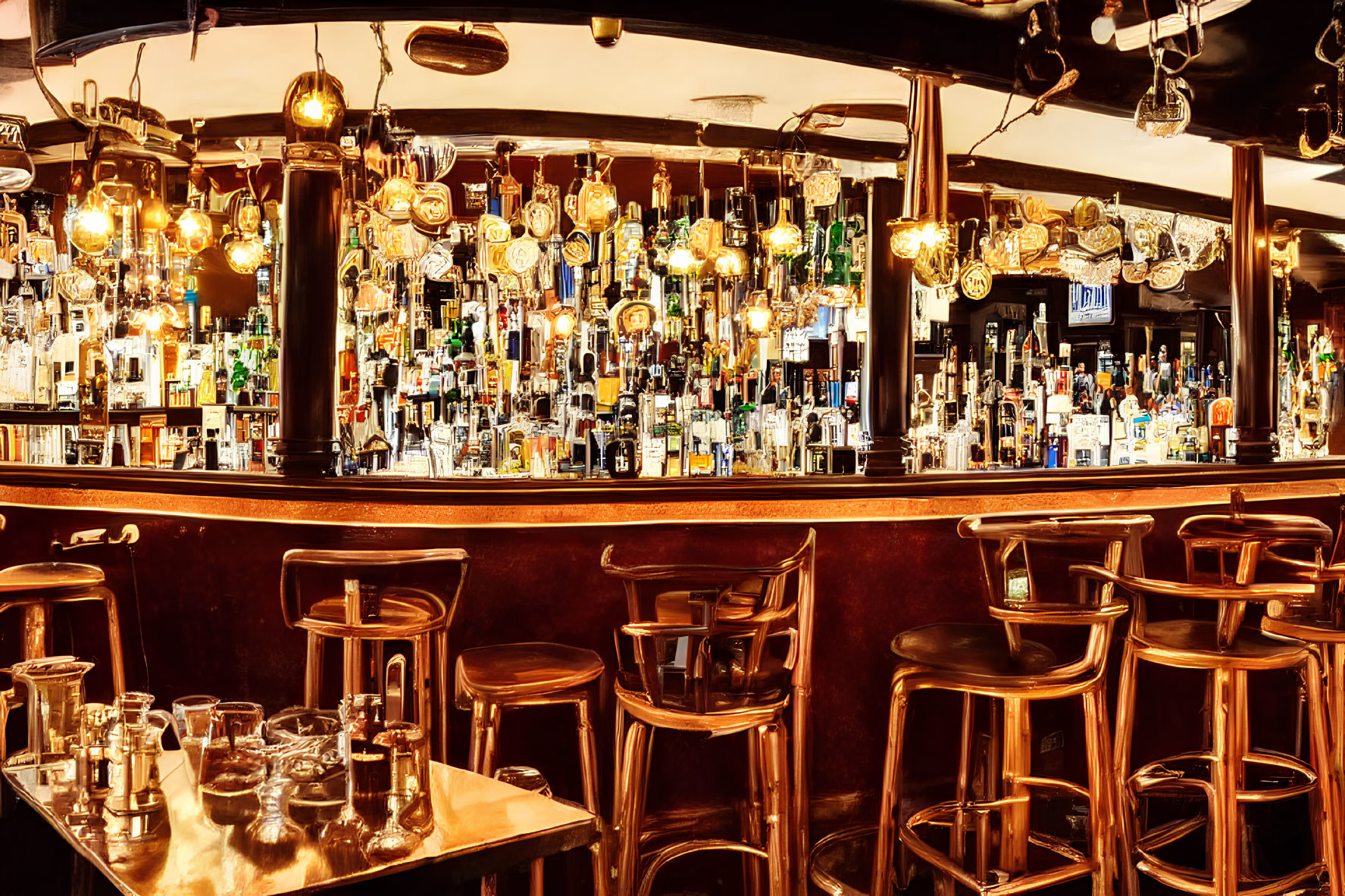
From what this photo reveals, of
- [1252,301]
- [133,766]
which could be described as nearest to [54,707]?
[133,766]

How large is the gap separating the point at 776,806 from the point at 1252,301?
3.47 metres

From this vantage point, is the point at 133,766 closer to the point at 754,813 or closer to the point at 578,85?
the point at 754,813

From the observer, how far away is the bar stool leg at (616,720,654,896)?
2.61 m

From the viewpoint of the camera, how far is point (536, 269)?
212 inches

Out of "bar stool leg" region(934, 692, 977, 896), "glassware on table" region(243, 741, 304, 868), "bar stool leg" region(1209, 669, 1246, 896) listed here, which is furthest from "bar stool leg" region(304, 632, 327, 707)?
"bar stool leg" region(1209, 669, 1246, 896)

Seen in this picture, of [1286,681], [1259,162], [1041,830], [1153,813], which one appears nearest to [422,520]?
[1041,830]

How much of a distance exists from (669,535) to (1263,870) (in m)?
2.19

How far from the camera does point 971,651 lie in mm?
2740

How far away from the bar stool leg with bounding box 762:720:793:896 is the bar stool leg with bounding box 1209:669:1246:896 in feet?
3.60

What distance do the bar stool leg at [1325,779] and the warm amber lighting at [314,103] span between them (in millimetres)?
3528

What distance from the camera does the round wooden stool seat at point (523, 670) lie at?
2652mm

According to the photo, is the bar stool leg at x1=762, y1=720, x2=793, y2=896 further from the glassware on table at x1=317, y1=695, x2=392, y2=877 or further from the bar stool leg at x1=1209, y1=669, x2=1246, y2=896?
the glassware on table at x1=317, y1=695, x2=392, y2=877

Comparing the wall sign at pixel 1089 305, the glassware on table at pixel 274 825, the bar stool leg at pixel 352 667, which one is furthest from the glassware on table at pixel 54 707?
the wall sign at pixel 1089 305

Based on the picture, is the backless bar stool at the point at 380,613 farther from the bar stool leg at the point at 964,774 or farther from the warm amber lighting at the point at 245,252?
the warm amber lighting at the point at 245,252
